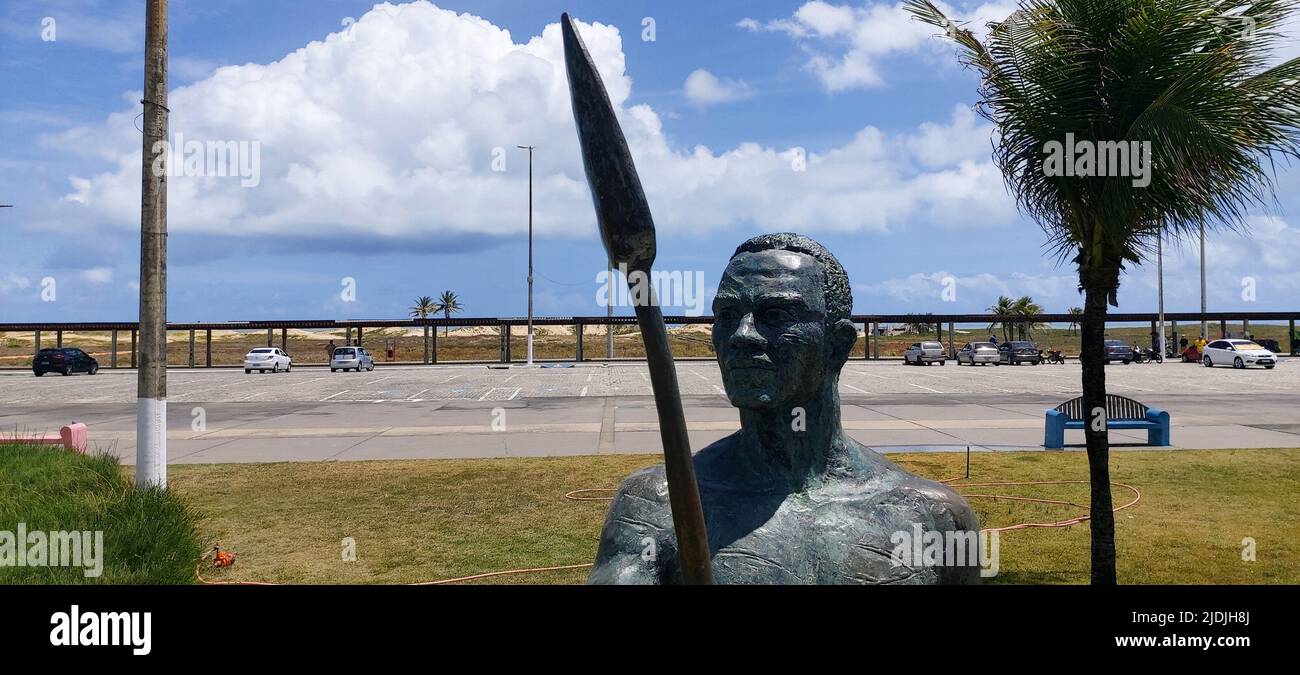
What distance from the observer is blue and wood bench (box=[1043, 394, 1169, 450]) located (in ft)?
43.2

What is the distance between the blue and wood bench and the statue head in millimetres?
12155

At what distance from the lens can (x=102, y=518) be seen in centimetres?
620

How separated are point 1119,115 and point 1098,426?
1.96 m

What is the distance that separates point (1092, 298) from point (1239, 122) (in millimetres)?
1306

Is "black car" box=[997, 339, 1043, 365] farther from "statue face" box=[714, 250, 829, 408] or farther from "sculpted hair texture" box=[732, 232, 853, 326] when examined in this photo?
"statue face" box=[714, 250, 829, 408]

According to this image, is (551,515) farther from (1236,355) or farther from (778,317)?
(1236,355)

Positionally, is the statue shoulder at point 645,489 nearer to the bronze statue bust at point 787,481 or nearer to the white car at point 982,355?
the bronze statue bust at point 787,481

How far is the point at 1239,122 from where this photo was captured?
16.6 feet

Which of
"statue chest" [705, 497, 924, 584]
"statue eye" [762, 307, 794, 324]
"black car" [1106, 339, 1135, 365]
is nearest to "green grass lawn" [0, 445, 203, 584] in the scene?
"statue chest" [705, 497, 924, 584]

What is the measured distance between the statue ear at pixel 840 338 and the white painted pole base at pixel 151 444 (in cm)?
712

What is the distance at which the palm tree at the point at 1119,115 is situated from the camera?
5016 mm

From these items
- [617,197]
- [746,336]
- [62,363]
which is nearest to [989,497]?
[746,336]

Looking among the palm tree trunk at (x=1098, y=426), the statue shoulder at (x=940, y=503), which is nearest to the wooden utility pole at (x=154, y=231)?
the statue shoulder at (x=940, y=503)
